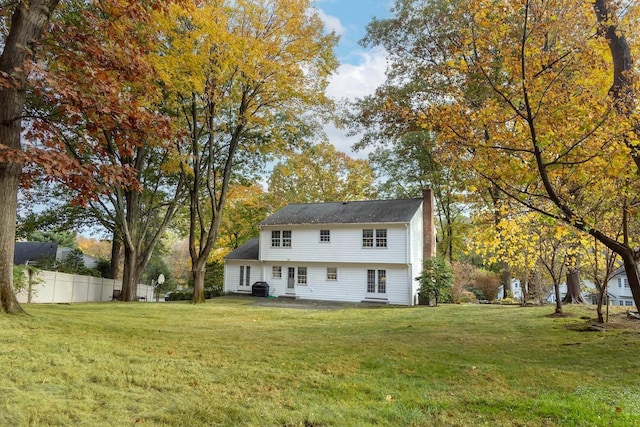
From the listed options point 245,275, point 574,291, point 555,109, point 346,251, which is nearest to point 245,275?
point 245,275

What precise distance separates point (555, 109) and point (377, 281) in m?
18.4

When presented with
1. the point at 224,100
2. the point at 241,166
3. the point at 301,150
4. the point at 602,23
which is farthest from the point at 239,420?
the point at 241,166

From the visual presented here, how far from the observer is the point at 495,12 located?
7.29 m

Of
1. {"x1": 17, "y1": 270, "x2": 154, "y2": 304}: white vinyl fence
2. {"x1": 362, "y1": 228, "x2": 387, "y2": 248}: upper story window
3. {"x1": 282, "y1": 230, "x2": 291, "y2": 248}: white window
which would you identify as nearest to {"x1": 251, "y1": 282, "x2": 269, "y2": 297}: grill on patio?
{"x1": 282, "y1": 230, "x2": 291, "y2": 248}: white window

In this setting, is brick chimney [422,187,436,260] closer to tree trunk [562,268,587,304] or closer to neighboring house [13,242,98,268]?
tree trunk [562,268,587,304]

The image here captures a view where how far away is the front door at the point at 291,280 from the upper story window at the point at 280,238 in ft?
5.56

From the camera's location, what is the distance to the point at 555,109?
7.23 m

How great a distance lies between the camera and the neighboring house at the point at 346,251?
79.0ft

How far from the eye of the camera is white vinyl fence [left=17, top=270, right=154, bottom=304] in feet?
58.2

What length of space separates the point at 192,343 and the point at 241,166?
59.9 feet

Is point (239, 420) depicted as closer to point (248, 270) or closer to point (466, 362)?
point (466, 362)

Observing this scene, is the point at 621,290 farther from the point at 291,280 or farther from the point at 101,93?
the point at 101,93

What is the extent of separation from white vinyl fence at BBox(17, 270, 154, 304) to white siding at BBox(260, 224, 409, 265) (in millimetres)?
9729

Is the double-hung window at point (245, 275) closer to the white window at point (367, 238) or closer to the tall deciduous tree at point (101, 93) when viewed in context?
the white window at point (367, 238)
